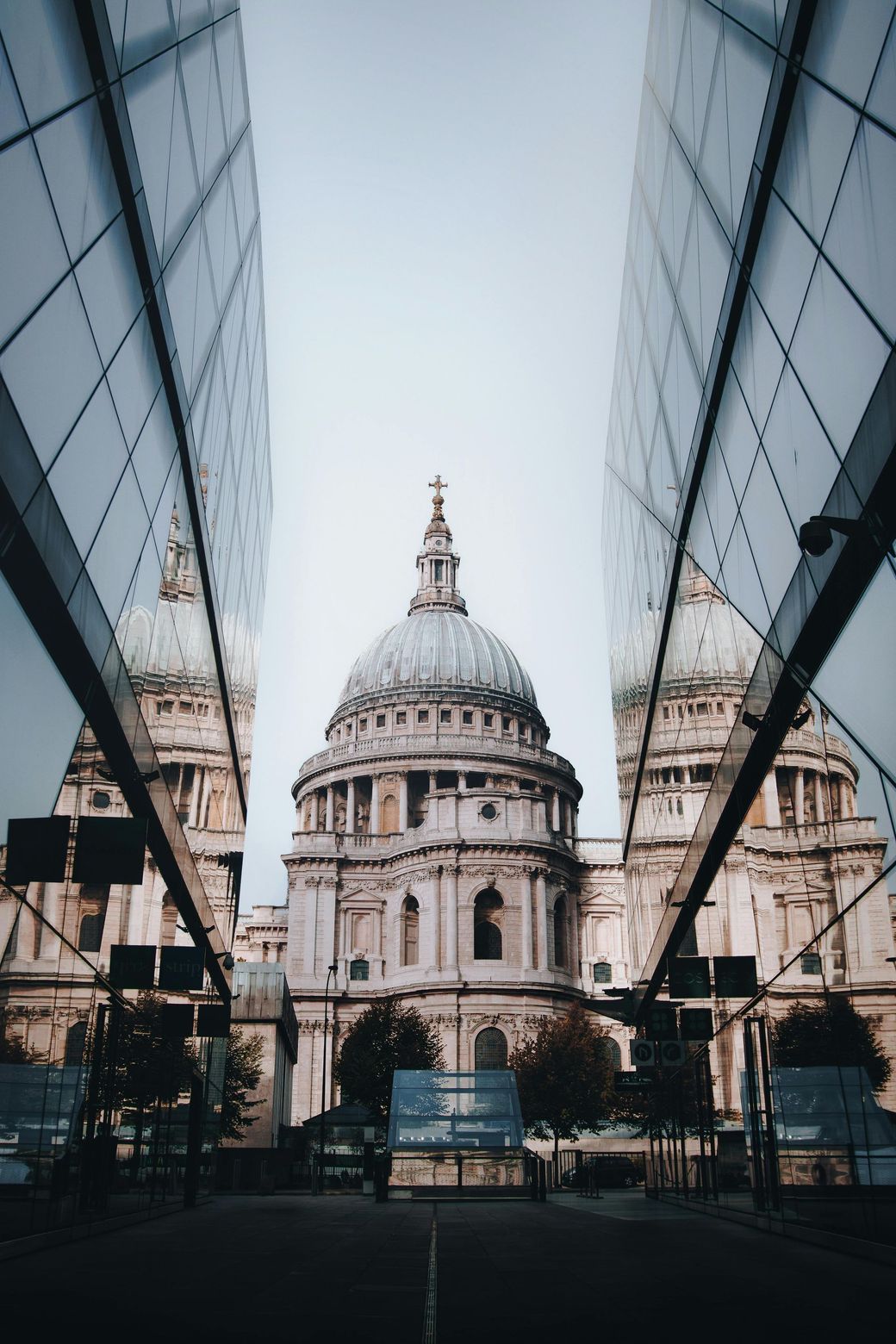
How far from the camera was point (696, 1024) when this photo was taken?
23328mm

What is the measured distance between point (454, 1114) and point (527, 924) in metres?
53.6

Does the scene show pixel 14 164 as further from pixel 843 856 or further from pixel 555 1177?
pixel 555 1177

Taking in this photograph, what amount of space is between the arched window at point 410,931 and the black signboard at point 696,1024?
6788 centimetres

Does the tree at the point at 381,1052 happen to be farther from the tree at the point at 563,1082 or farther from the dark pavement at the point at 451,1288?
the dark pavement at the point at 451,1288

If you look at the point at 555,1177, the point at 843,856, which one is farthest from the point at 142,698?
the point at 555,1177

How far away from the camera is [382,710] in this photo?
4803 inches

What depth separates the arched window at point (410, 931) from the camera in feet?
300

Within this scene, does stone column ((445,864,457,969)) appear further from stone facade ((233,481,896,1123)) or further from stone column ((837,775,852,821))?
stone column ((837,775,852,821))

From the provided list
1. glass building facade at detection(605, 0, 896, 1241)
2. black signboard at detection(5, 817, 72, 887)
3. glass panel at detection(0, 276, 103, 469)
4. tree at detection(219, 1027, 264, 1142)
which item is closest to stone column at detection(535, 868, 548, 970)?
tree at detection(219, 1027, 264, 1142)

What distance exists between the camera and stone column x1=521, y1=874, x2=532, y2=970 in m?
86.6

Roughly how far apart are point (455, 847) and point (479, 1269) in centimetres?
7795

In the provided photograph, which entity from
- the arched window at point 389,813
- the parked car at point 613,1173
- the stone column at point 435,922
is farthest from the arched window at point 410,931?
the parked car at point 613,1173

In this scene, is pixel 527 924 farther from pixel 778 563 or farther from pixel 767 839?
pixel 778 563

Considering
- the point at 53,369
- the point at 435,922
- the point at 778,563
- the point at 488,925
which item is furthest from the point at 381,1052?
the point at 53,369
